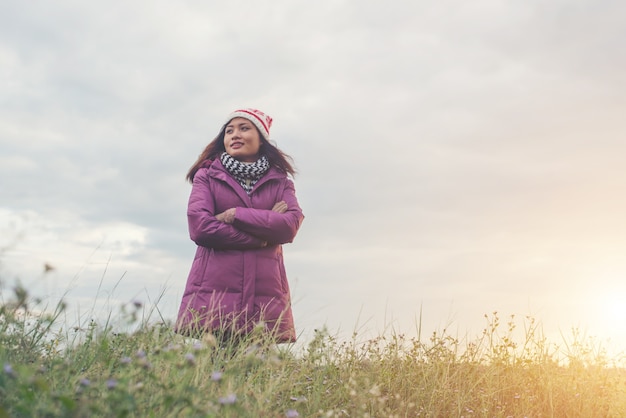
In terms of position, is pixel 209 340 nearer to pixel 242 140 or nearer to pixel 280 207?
pixel 280 207

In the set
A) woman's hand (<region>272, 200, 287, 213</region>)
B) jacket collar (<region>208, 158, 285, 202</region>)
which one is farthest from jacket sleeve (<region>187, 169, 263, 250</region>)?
woman's hand (<region>272, 200, 287, 213</region>)

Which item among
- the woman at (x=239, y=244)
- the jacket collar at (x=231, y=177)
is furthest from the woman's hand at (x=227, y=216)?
the jacket collar at (x=231, y=177)

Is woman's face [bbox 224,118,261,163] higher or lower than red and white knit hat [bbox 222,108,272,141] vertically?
lower

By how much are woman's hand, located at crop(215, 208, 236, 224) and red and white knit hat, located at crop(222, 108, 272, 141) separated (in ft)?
3.86

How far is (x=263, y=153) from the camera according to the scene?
702cm

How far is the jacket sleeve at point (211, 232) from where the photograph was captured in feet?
20.0

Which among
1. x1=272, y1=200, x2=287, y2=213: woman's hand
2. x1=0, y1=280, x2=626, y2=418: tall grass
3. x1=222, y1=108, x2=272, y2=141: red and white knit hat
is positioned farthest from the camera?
x1=222, y1=108, x2=272, y2=141: red and white knit hat

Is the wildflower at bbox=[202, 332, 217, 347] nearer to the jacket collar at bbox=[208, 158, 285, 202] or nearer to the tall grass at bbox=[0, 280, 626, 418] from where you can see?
the tall grass at bbox=[0, 280, 626, 418]

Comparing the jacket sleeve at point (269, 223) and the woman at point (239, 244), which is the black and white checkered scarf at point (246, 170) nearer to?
the woman at point (239, 244)

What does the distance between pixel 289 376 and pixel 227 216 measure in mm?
1579

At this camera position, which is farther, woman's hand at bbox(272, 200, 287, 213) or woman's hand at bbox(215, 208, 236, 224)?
woman's hand at bbox(272, 200, 287, 213)

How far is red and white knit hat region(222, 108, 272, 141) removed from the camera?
690cm

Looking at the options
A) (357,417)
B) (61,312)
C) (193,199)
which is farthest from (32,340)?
(357,417)

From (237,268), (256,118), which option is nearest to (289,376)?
(237,268)
